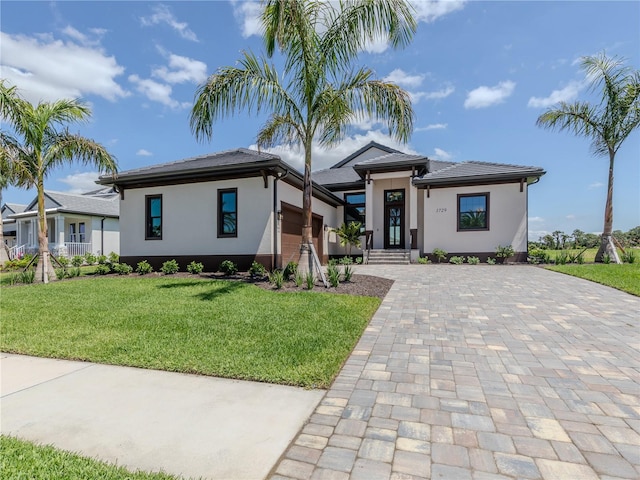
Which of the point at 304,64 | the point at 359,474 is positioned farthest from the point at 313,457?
the point at 304,64

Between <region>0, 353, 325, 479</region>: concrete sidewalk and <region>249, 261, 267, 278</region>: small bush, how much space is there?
257 inches

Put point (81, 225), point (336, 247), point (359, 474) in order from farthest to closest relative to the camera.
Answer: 1. point (81, 225)
2. point (336, 247)
3. point (359, 474)

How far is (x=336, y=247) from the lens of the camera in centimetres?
1792

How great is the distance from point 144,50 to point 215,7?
2937 mm

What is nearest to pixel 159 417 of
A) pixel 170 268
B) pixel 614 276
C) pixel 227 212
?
pixel 170 268

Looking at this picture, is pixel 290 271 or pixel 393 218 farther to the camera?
pixel 393 218

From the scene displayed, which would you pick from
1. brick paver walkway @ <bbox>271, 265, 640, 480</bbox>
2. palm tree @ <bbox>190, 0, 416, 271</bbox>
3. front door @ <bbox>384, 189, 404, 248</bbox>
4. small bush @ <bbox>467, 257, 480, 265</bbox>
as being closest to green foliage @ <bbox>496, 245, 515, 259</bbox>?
small bush @ <bbox>467, 257, 480, 265</bbox>

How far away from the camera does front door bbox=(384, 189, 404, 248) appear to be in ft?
56.5

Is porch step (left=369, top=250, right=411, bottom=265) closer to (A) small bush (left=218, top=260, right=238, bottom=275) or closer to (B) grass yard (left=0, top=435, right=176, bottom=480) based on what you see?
(A) small bush (left=218, top=260, right=238, bottom=275)

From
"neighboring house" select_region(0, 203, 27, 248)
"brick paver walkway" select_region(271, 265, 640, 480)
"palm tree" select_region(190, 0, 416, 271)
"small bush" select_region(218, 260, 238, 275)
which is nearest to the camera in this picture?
"brick paver walkway" select_region(271, 265, 640, 480)

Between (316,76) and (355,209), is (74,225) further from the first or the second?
(316,76)

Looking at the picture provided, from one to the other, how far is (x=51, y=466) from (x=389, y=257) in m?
14.5

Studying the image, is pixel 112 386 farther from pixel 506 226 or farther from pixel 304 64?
pixel 506 226

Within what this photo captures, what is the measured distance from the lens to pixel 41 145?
10438 mm
